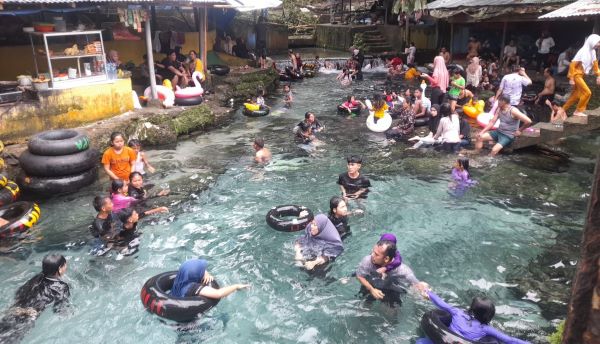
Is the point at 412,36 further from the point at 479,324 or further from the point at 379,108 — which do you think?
the point at 479,324

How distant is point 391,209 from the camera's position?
9.60 metres

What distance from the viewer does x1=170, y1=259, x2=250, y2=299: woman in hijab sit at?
5.85m

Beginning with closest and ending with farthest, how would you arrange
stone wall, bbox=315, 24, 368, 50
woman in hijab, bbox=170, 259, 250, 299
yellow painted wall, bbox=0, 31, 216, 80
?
woman in hijab, bbox=170, 259, 250, 299 → yellow painted wall, bbox=0, 31, 216, 80 → stone wall, bbox=315, 24, 368, 50

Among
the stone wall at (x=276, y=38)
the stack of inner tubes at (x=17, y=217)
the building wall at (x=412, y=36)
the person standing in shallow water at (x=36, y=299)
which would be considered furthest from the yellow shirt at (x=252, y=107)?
the building wall at (x=412, y=36)

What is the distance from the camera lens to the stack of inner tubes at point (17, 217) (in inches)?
323

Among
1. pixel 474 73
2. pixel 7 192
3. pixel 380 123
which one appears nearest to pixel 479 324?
pixel 7 192

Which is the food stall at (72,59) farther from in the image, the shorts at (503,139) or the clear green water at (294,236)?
the shorts at (503,139)

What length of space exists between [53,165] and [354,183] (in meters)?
6.85

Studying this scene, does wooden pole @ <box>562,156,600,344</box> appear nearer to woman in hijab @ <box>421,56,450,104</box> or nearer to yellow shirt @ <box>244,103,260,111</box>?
woman in hijab @ <box>421,56,450,104</box>

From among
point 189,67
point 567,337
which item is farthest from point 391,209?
point 189,67

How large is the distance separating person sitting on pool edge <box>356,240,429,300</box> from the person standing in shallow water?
171 inches

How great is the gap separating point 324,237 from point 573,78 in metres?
8.85

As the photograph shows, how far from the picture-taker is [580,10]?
13562mm

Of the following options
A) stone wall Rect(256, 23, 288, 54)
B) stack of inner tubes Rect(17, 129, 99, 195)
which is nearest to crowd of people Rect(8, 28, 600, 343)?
stack of inner tubes Rect(17, 129, 99, 195)
